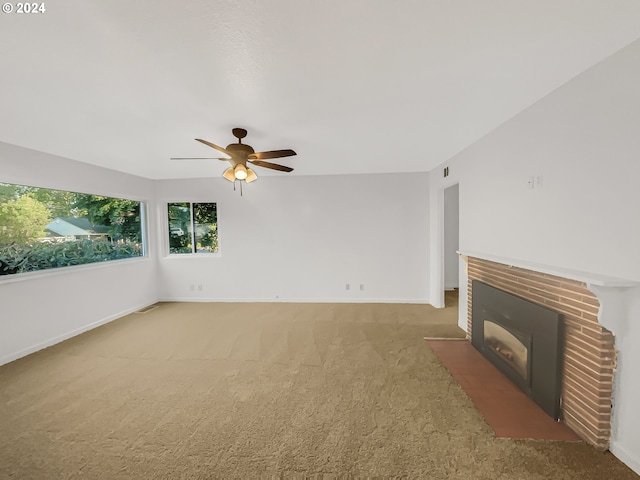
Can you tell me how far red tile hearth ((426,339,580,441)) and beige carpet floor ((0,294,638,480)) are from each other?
9 cm

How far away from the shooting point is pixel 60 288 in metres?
3.32

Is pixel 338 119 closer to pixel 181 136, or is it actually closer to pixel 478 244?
pixel 181 136

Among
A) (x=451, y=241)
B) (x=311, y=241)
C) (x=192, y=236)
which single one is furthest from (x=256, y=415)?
(x=451, y=241)

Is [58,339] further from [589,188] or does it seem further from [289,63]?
[589,188]

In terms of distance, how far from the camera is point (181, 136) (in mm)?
2693

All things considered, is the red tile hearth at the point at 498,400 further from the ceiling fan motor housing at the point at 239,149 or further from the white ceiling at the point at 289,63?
the ceiling fan motor housing at the point at 239,149

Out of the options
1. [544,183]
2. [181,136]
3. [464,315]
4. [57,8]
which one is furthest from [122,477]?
[464,315]

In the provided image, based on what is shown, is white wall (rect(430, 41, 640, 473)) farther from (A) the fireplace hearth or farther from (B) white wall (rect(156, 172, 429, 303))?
(B) white wall (rect(156, 172, 429, 303))

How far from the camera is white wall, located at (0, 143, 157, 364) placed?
284cm

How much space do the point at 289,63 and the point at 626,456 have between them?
125 inches

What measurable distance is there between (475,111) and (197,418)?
3.47 meters

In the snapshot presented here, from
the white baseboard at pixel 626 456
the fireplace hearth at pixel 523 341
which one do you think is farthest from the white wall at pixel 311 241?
the white baseboard at pixel 626 456

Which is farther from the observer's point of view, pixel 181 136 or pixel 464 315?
pixel 464 315

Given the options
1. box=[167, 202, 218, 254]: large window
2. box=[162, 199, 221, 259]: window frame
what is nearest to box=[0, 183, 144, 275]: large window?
box=[162, 199, 221, 259]: window frame
